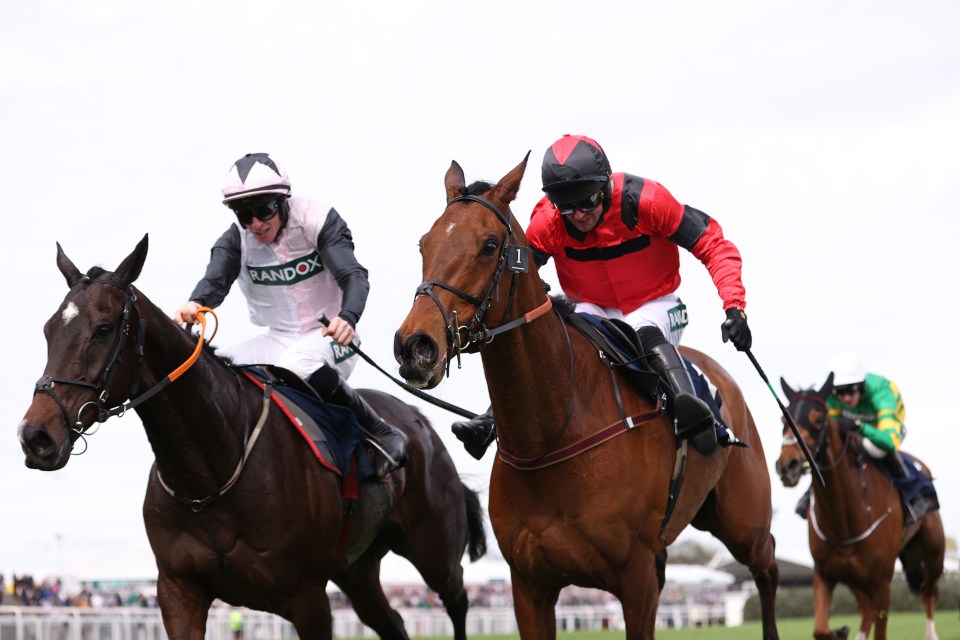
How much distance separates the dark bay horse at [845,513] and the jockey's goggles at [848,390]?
33.3 inches

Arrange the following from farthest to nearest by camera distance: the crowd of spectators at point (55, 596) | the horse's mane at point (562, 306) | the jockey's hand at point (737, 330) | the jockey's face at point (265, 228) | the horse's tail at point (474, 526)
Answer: the crowd of spectators at point (55, 596)
the horse's tail at point (474, 526)
the jockey's face at point (265, 228)
the jockey's hand at point (737, 330)
the horse's mane at point (562, 306)

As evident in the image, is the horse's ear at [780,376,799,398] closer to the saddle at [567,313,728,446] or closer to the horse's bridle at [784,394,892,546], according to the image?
the horse's bridle at [784,394,892,546]

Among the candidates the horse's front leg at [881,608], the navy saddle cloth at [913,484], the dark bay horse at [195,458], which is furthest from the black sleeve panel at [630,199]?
the navy saddle cloth at [913,484]

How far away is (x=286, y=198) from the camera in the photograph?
7.84 metres

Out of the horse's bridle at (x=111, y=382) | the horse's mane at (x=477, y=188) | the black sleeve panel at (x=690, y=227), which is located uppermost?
the black sleeve panel at (x=690, y=227)

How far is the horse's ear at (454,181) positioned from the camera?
19.1 ft

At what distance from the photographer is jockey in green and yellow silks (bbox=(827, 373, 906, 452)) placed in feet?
45.2

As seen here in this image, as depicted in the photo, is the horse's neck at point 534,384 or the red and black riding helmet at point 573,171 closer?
the horse's neck at point 534,384

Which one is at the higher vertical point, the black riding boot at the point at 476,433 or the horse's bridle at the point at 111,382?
the horse's bridle at the point at 111,382

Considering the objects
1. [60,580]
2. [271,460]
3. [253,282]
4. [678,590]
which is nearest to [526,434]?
[271,460]

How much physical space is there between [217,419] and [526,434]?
1.86 m

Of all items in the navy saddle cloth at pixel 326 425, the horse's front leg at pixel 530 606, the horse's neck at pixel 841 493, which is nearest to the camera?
the horse's front leg at pixel 530 606

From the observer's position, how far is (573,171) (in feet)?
20.9

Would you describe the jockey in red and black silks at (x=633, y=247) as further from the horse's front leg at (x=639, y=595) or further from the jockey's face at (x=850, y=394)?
the jockey's face at (x=850, y=394)
